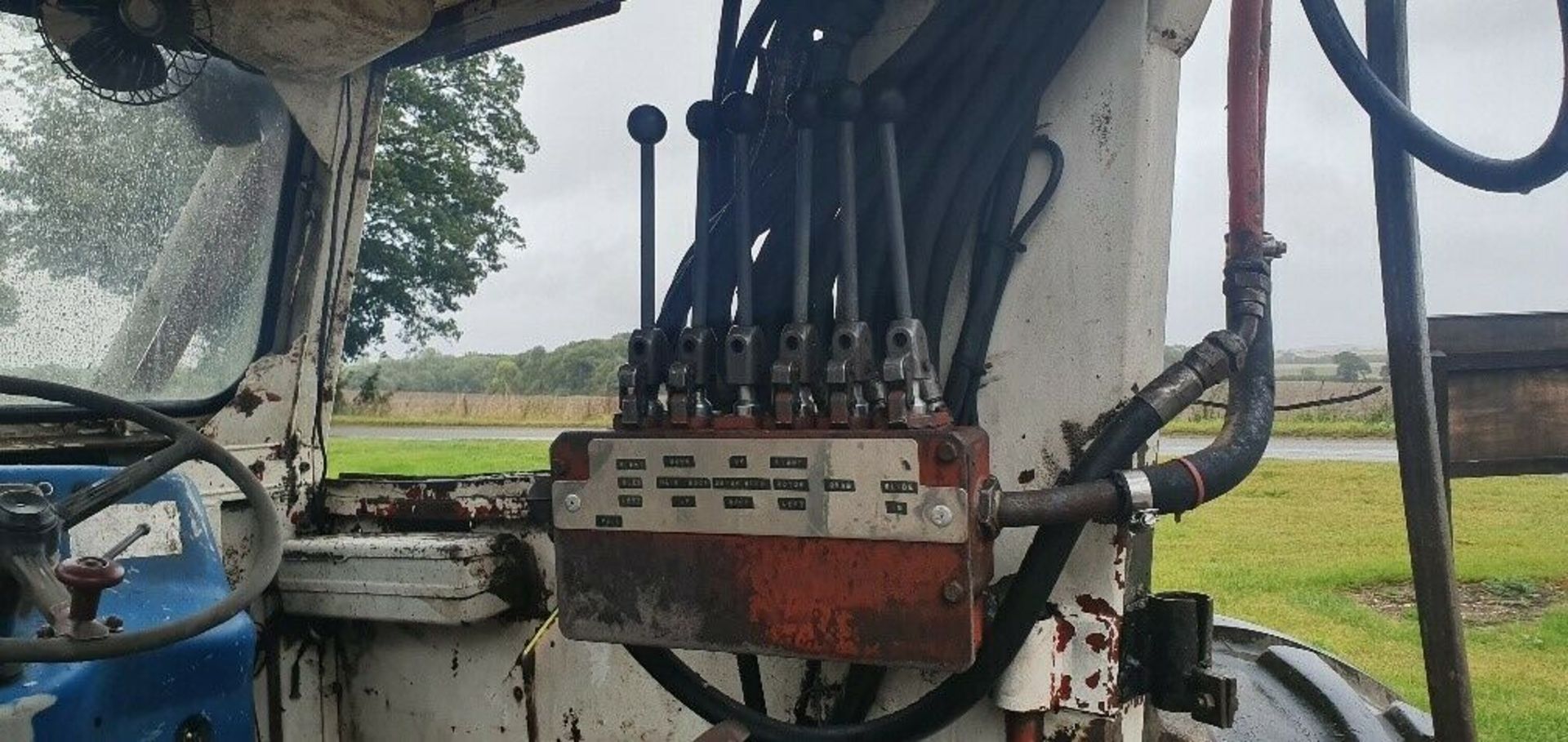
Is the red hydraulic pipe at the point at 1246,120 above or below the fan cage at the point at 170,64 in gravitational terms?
below

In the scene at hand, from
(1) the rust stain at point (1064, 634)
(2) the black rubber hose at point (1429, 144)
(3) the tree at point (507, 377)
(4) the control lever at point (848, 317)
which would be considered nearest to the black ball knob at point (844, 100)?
(4) the control lever at point (848, 317)

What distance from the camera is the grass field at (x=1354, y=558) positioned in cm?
465

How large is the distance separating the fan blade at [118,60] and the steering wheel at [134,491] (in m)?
0.56

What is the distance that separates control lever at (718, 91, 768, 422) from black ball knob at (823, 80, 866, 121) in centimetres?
15

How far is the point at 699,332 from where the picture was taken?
1460 millimetres

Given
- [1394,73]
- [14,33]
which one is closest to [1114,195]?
[1394,73]

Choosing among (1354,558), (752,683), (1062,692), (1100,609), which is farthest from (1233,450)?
(1354,558)

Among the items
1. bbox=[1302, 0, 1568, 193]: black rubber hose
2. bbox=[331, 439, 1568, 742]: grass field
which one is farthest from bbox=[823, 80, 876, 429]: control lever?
bbox=[331, 439, 1568, 742]: grass field

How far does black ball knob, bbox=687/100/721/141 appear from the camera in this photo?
154 centimetres

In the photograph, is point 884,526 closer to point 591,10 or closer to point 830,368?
point 830,368

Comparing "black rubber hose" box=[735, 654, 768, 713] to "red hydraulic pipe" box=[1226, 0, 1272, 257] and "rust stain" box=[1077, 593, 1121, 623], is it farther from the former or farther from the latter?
"red hydraulic pipe" box=[1226, 0, 1272, 257]

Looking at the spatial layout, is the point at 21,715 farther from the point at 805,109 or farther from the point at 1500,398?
the point at 1500,398

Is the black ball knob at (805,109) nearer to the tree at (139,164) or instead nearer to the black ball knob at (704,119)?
the black ball knob at (704,119)

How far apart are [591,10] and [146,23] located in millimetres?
710
